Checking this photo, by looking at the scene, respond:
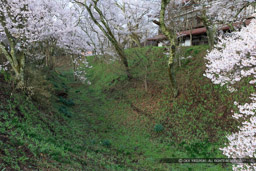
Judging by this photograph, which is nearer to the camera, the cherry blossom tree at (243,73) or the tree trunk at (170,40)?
the cherry blossom tree at (243,73)

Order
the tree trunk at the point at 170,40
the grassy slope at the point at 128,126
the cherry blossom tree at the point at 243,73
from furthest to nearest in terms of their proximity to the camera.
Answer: the tree trunk at the point at 170,40 → the grassy slope at the point at 128,126 → the cherry blossom tree at the point at 243,73

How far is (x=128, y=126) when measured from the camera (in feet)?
35.5

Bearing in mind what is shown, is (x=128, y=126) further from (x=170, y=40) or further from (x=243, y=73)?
(x=243, y=73)

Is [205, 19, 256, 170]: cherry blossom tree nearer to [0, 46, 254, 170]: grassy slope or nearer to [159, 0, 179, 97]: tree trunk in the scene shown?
[0, 46, 254, 170]: grassy slope

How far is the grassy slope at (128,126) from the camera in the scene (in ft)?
16.9

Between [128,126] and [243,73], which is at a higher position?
[243,73]

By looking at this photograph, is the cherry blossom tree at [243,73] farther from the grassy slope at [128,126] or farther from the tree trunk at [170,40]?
the tree trunk at [170,40]

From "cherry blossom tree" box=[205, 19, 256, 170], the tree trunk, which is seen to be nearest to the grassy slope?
the tree trunk

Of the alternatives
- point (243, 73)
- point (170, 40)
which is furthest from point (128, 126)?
point (243, 73)

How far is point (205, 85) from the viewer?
10.5 m

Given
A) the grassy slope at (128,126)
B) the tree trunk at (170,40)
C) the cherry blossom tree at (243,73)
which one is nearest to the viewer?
the cherry blossom tree at (243,73)

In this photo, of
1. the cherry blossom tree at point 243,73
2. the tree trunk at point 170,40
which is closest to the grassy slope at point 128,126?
the tree trunk at point 170,40

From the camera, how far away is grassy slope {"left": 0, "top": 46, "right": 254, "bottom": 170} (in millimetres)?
5148

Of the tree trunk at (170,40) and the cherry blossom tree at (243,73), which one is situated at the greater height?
the tree trunk at (170,40)
